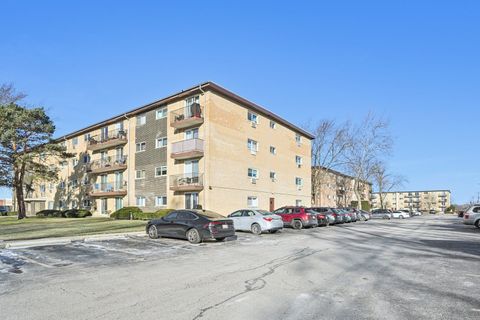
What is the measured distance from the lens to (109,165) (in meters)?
39.3

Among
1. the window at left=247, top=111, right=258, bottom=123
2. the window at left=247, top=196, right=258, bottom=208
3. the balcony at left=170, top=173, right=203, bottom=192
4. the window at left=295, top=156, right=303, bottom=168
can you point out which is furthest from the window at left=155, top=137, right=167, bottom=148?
the window at left=295, top=156, right=303, bottom=168

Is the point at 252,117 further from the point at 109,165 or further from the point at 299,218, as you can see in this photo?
the point at 109,165

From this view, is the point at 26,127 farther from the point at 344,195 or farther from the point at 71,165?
the point at 344,195

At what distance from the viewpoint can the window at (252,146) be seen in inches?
1388

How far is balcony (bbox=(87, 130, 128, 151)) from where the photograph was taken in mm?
38312

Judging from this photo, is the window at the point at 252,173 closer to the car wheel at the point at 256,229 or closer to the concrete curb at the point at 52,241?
the car wheel at the point at 256,229

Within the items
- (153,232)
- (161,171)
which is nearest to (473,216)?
(153,232)

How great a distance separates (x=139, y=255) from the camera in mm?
12406

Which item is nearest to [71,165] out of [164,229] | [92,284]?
[164,229]

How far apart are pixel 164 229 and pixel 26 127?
25786 millimetres

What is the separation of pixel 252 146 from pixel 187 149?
7.41 m

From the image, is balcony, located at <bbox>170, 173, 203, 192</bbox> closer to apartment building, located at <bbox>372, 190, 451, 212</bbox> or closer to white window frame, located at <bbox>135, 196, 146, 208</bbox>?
white window frame, located at <bbox>135, 196, 146, 208</bbox>

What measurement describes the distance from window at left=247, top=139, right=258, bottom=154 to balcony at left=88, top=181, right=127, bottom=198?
13.2 m

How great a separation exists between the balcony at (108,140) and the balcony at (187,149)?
8.52 m
